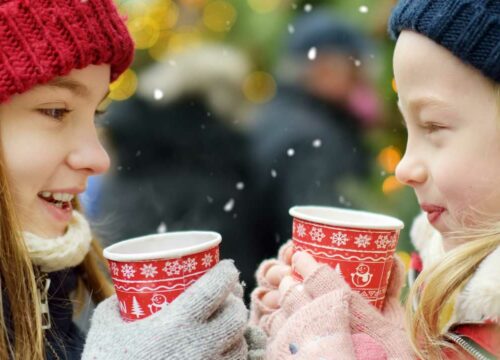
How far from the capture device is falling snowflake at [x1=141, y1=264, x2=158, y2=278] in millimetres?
855

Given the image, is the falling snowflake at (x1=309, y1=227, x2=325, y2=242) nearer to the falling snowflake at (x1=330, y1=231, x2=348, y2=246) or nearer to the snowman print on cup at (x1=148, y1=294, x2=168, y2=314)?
the falling snowflake at (x1=330, y1=231, x2=348, y2=246)

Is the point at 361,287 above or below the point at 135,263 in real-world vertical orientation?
below

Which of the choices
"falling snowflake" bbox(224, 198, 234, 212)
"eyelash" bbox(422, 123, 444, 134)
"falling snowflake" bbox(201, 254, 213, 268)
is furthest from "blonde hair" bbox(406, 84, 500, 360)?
"falling snowflake" bbox(224, 198, 234, 212)

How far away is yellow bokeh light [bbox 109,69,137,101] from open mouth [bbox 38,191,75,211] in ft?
2.83

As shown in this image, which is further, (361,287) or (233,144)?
(233,144)

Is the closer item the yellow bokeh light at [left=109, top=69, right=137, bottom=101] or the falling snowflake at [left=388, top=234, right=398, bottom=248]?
the falling snowflake at [left=388, top=234, right=398, bottom=248]

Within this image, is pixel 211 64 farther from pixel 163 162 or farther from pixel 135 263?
pixel 135 263

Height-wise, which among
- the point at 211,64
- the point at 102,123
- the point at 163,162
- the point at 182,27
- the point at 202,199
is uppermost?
the point at 182,27

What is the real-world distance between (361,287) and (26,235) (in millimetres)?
594

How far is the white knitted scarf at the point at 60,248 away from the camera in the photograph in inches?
40.4

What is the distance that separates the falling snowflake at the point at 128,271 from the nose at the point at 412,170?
50 cm

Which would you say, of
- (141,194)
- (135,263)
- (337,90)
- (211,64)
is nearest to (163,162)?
(141,194)

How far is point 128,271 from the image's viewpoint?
868mm

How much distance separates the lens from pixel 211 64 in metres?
1.92
